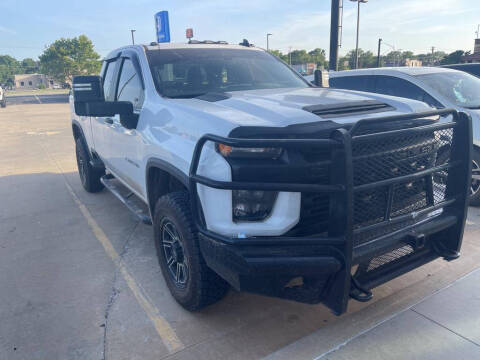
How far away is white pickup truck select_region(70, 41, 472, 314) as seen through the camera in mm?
2104

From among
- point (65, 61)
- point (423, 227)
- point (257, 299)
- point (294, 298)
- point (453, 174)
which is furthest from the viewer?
point (65, 61)

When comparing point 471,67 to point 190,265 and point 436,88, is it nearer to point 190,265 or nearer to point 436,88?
point 436,88

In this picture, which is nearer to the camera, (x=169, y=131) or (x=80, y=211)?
(x=169, y=131)

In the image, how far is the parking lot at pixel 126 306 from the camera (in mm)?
2617

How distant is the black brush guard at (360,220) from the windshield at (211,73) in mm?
1395

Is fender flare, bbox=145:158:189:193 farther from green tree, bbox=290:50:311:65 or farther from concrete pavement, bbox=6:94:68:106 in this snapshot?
green tree, bbox=290:50:311:65

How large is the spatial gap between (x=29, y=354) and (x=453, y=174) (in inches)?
123

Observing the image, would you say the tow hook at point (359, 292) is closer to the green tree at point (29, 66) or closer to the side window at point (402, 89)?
the side window at point (402, 89)

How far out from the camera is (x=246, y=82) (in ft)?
12.1

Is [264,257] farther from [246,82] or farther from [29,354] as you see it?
[246,82]

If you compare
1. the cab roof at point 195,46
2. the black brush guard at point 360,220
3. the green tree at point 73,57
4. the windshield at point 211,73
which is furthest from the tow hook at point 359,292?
the green tree at point 73,57

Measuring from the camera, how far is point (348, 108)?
263cm

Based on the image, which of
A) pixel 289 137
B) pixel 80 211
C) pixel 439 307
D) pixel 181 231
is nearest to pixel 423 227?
pixel 439 307

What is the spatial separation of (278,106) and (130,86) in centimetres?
192
